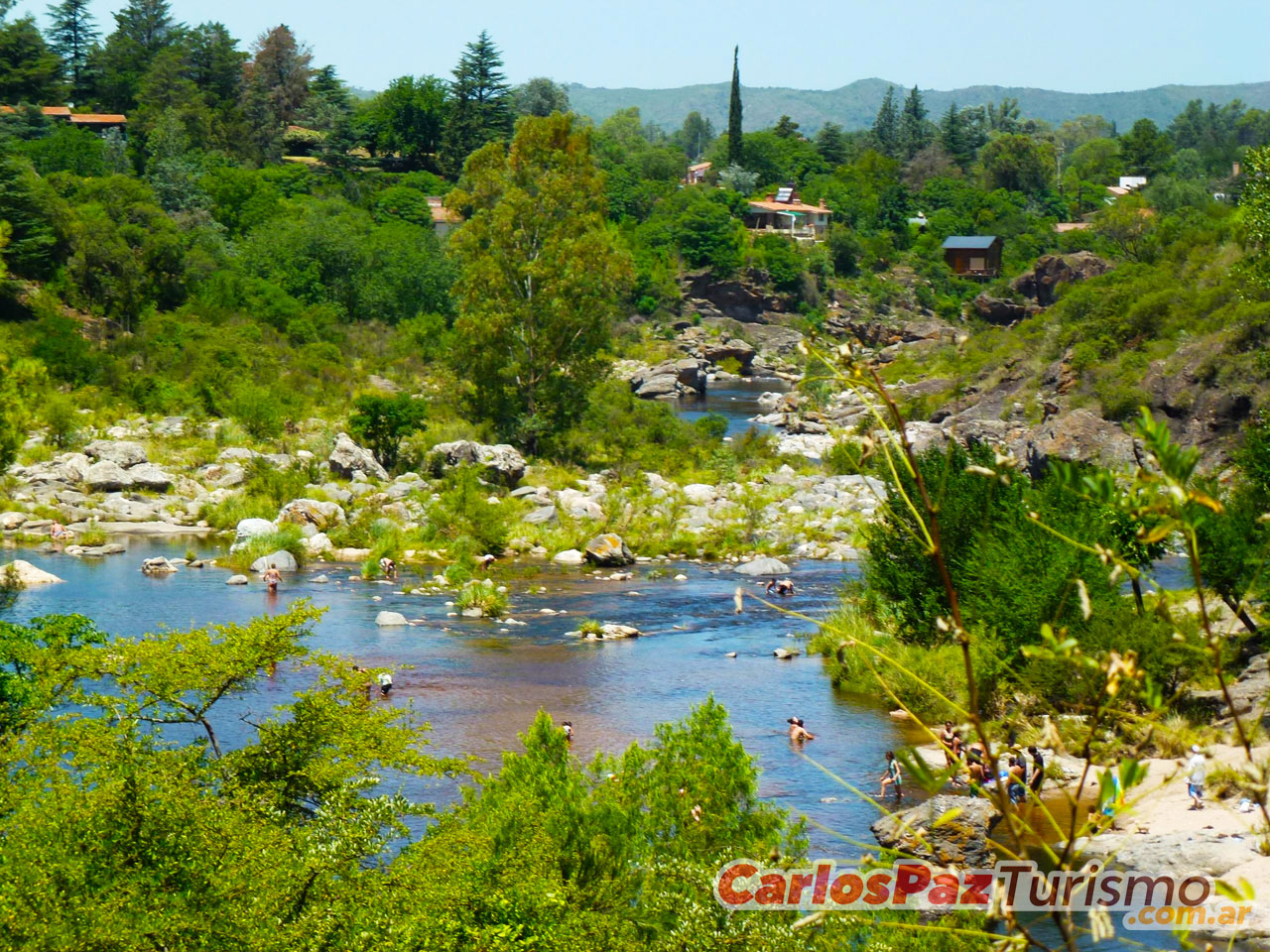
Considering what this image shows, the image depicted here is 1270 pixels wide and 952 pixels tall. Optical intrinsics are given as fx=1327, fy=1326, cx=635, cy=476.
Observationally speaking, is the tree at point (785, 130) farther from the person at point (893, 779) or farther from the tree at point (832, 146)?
the person at point (893, 779)

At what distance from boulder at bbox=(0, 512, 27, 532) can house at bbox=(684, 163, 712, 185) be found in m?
82.9

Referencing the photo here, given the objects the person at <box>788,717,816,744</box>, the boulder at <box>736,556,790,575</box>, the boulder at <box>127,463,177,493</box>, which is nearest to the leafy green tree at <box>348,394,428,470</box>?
the boulder at <box>127,463,177,493</box>

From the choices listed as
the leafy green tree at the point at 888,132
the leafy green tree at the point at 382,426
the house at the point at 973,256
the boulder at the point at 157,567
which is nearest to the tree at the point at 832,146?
the leafy green tree at the point at 888,132

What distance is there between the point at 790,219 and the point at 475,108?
2638cm

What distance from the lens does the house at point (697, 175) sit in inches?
4507

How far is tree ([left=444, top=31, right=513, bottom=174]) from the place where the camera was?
86875 mm

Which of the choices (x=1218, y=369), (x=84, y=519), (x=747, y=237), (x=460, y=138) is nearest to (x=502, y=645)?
(x=84, y=519)

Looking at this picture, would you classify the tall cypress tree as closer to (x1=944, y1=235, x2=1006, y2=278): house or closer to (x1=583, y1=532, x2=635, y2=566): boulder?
(x1=944, y1=235, x2=1006, y2=278): house

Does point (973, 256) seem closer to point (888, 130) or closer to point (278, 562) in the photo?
point (888, 130)

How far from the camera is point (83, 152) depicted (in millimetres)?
68688

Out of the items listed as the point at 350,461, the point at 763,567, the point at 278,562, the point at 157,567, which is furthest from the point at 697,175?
the point at 157,567

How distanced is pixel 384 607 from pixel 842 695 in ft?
34.3

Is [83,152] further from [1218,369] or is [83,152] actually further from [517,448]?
[1218,369]


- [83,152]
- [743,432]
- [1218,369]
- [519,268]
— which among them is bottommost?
[743,432]
